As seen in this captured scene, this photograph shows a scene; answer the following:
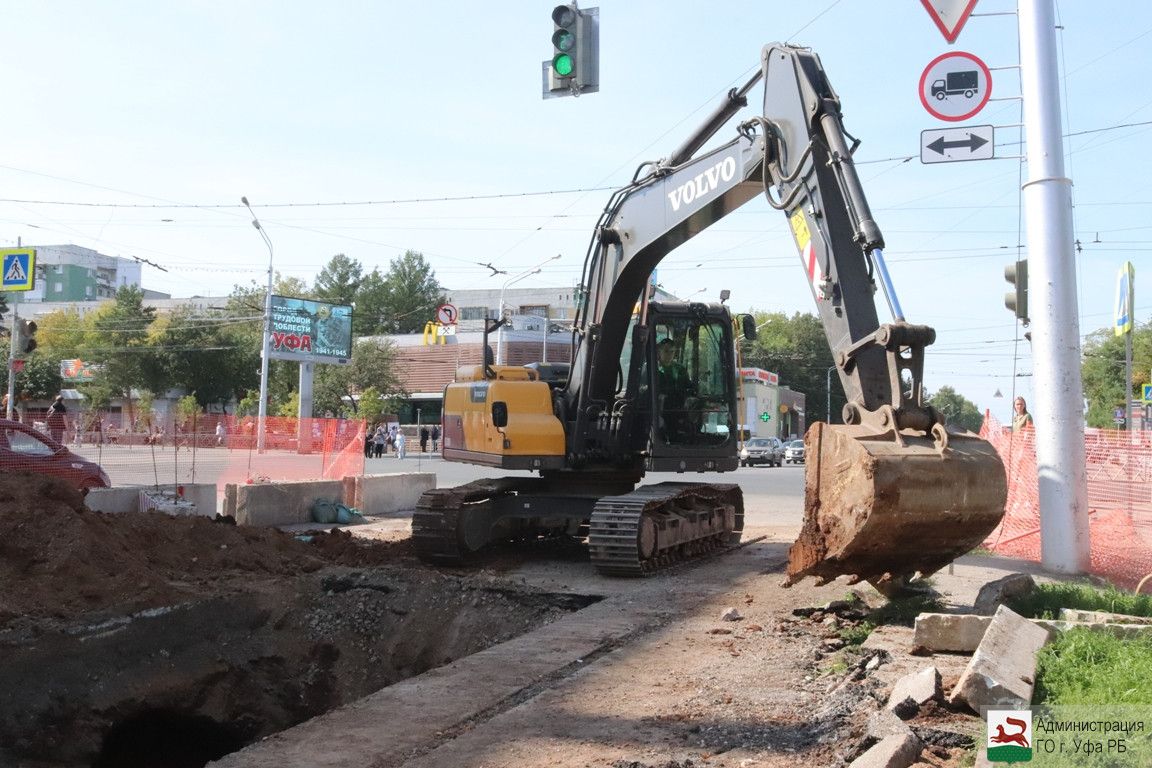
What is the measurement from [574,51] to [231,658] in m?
6.92

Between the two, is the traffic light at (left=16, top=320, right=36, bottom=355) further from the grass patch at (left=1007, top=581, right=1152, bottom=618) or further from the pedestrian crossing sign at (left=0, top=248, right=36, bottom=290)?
the grass patch at (left=1007, top=581, right=1152, bottom=618)

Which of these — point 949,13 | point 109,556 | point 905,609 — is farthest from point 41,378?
point 905,609

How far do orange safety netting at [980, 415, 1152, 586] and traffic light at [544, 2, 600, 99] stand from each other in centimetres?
591

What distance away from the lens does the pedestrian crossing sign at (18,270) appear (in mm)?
22297

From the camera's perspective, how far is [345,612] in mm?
9438

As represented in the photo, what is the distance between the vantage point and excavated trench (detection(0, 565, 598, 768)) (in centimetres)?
740

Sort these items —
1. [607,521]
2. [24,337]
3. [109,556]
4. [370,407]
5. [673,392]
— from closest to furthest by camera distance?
[109,556], [607,521], [673,392], [24,337], [370,407]

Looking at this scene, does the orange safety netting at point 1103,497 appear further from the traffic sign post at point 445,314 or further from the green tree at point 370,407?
the green tree at point 370,407

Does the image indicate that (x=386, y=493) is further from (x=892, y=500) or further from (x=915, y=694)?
(x=915, y=694)

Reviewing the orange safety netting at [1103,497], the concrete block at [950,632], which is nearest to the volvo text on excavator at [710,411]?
the concrete block at [950,632]

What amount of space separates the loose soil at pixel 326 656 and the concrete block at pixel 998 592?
3.19ft

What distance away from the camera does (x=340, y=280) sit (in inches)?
3912

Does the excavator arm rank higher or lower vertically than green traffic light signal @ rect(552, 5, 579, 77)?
lower

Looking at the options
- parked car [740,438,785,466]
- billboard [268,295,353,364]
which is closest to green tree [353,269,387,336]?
billboard [268,295,353,364]
